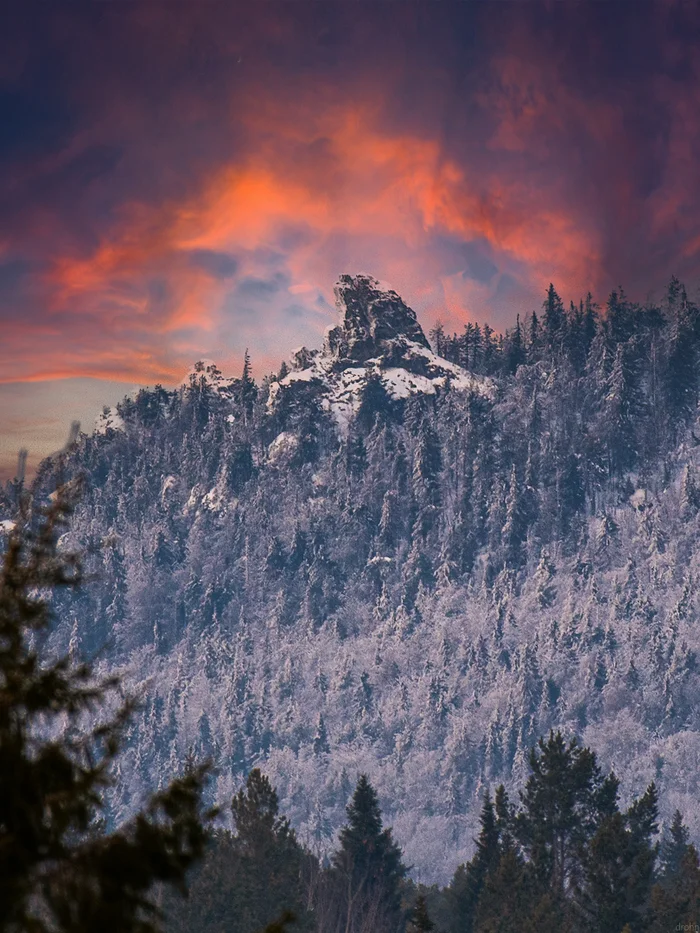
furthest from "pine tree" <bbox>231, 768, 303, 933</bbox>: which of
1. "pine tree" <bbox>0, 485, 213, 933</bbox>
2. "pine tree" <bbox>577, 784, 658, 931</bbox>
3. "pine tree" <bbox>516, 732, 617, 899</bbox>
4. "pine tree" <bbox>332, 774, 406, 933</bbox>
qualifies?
"pine tree" <bbox>0, 485, 213, 933</bbox>

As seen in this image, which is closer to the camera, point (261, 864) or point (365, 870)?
point (261, 864)

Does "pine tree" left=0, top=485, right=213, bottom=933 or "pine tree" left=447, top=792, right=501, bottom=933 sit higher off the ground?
"pine tree" left=447, top=792, right=501, bottom=933

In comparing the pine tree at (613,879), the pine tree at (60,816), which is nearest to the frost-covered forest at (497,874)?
the pine tree at (613,879)

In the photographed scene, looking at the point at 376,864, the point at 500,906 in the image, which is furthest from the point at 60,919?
the point at 376,864

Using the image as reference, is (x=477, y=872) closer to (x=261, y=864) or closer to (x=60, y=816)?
(x=261, y=864)

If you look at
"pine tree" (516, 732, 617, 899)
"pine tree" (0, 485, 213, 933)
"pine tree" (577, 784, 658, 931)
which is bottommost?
"pine tree" (0, 485, 213, 933)

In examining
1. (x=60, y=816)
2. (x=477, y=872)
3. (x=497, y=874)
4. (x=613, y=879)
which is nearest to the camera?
(x=60, y=816)

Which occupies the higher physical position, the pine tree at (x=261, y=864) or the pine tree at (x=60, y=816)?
the pine tree at (x=261, y=864)

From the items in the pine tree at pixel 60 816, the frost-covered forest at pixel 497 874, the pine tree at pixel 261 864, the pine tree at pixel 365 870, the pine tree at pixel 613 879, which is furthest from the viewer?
the pine tree at pixel 365 870

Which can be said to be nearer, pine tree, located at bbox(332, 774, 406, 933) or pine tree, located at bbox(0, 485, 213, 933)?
pine tree, located at bbox(0, 485, 213, 933)

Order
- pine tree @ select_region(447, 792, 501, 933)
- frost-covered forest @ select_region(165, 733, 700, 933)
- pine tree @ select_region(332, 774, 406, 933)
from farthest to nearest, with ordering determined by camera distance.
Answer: pine tree @ select_region(332, 774, 406, 933), pine tree @ select_region(447, 792, 501, 933), frost-covered forest @ select_region(165, 733, 700, 933)

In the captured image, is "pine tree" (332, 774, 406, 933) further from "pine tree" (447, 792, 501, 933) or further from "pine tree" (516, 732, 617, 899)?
"pine tree" (516, 732, 617, 899)

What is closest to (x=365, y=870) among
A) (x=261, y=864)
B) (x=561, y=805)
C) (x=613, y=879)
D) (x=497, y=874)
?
(x=561, y=805)

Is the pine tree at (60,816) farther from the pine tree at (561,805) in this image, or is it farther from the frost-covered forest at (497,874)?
the pine tree at (561,805)
